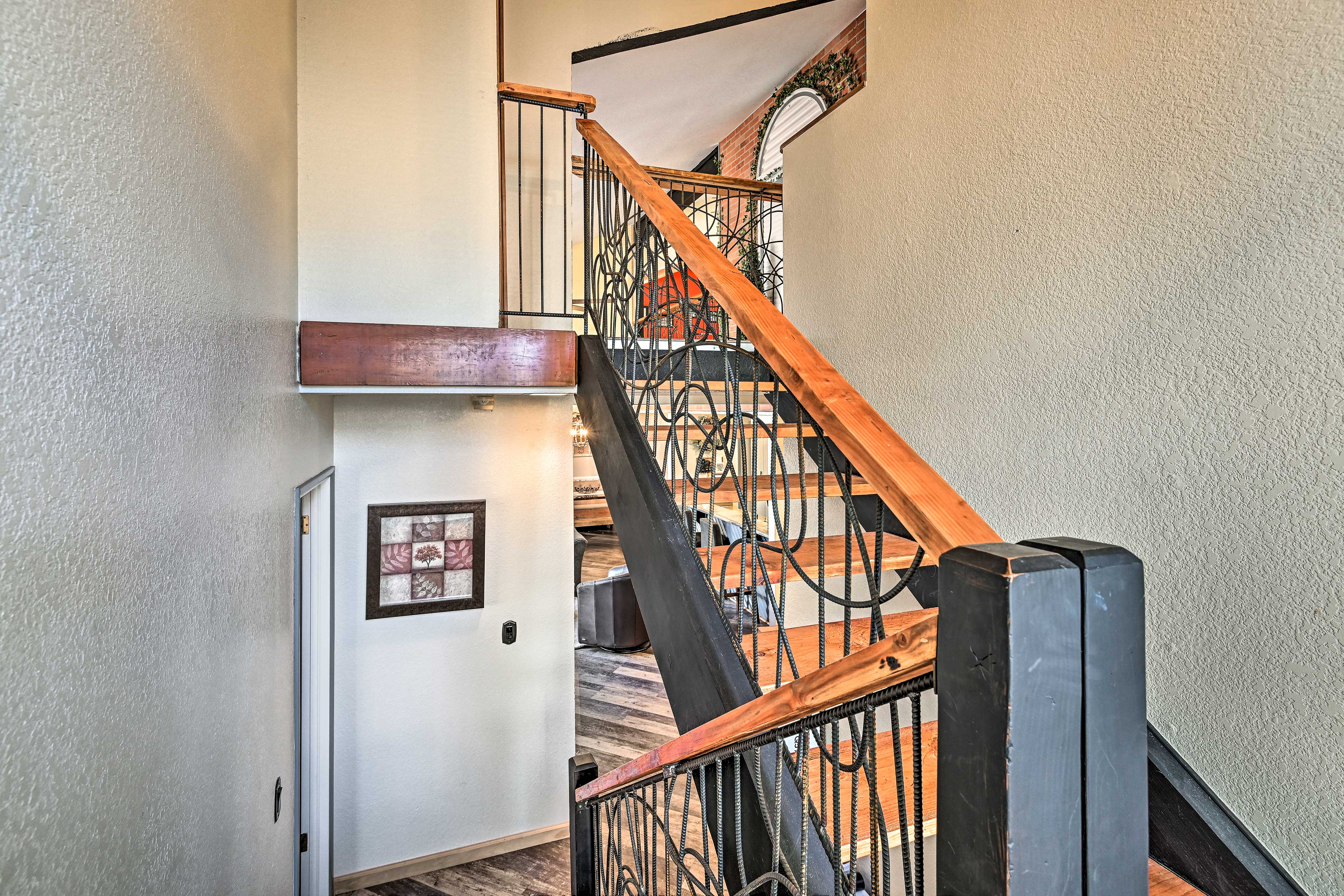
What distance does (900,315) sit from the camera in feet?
7.59

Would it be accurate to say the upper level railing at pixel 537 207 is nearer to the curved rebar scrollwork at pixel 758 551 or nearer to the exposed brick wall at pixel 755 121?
the curved rebar scrollwork at pixel 758 551

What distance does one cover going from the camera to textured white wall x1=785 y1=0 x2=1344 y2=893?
117 centimetres

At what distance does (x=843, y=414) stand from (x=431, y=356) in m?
1.82

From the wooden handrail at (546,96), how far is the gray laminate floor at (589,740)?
238cm

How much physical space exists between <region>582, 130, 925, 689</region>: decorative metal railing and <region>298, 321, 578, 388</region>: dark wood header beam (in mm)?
231

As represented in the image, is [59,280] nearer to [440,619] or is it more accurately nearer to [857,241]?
[857,241]

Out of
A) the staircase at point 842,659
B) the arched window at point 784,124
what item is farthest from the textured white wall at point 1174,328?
the arched window at point 784,124

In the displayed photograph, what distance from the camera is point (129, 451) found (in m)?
0.83

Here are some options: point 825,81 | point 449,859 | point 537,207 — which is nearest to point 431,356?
point 537,207

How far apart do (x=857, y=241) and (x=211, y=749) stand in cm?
249

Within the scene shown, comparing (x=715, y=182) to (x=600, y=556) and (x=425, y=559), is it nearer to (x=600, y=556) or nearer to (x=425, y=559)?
(x=425, y=559)

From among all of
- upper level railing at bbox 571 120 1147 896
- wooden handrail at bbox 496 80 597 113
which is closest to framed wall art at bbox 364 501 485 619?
upper level railing at bbox 571 120 1147 896

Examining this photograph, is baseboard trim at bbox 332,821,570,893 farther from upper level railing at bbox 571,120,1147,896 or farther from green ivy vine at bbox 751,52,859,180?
green ivy vine at bbox 751,52,859,180

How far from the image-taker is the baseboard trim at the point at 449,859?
296 centimetres
